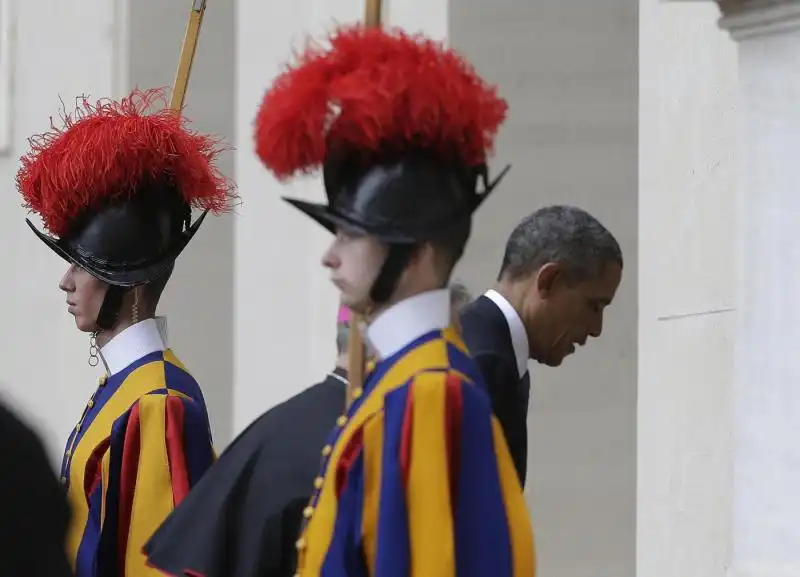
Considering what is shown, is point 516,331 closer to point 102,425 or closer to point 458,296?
point 458,296

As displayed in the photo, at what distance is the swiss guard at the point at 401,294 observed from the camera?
338cm

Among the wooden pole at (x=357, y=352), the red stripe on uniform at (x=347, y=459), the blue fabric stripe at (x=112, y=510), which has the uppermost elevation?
the wooden pole at (x=357, y=352)

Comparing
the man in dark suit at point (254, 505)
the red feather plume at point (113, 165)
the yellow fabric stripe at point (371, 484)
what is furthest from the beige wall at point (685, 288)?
the yellow fabric stripe at point (371, 484)

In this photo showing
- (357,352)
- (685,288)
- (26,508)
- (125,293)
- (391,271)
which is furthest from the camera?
(685,288)

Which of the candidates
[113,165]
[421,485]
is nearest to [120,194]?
[113,165]

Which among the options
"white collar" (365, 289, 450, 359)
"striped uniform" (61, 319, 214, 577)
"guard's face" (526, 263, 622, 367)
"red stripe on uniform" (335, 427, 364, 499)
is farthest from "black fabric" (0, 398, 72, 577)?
"guard's face" (526, 263, 622, 367)

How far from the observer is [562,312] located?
14.9 feet

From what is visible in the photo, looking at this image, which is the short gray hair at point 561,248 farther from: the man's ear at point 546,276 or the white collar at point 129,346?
the white collar at point 129,346

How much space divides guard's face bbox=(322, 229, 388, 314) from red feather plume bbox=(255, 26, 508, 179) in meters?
0.17

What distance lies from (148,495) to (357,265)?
1216 mm

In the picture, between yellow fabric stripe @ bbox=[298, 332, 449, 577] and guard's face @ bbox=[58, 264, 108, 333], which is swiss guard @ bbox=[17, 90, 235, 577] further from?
yellow fabric stripe @ bbox=[298, 332, 449, 577]

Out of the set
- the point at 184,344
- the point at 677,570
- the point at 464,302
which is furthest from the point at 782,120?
the point at 184,344

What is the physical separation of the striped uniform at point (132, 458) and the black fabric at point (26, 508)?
2.27 m

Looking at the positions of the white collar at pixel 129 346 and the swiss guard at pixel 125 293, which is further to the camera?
the white collar at pixel 129 346
